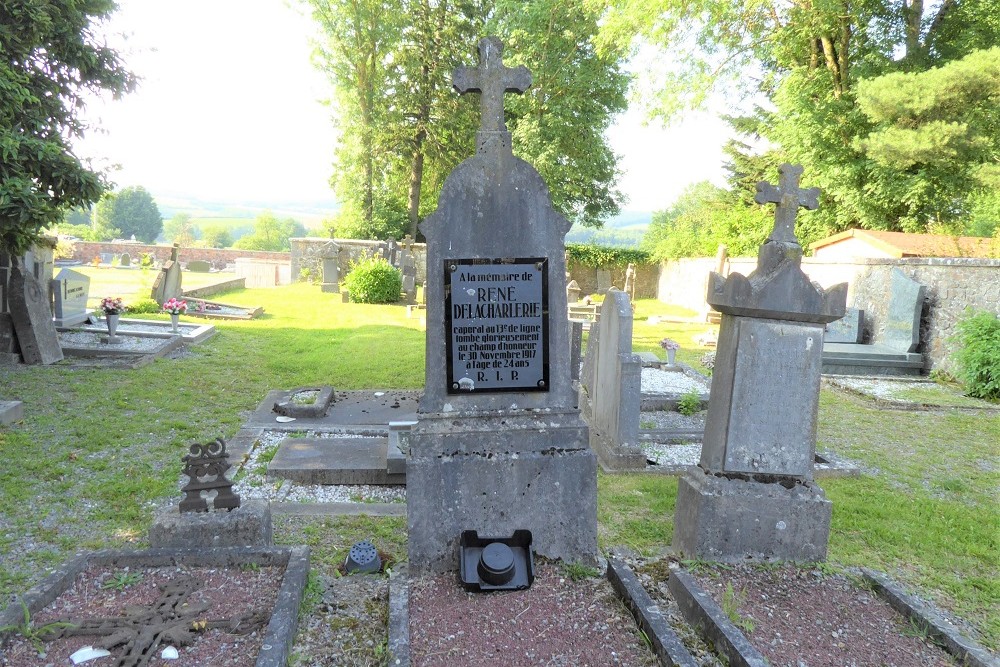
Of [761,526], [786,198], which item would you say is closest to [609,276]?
[786,198]

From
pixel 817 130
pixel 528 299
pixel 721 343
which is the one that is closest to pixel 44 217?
pixel 528 299

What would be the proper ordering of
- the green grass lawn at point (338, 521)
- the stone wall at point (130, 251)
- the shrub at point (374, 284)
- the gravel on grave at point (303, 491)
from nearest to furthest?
the green grass lawn at point (338, 521) → the gravel on grave at point (303, 491) → the shrub at point (374, 284) → the stone wall at point (130, 251)

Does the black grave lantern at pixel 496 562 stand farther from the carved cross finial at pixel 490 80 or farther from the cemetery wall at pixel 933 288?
the cemetery wall at pixel 933 288

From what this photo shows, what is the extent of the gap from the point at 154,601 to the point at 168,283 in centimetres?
1532

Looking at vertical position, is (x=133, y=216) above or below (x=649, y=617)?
above

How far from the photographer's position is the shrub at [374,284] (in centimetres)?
2039

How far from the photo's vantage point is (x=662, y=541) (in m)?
4.80

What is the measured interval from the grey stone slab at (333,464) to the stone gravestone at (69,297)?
819 centimetres

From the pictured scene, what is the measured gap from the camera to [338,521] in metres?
4.95

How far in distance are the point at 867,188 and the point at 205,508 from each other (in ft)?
69.6

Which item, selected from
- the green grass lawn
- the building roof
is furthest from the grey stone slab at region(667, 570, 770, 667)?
the building roof

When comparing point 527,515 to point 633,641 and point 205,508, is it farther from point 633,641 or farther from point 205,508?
point 205,508

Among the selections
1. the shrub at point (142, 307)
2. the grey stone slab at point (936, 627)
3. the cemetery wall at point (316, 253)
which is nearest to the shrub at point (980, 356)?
the grey stone slab at point (936, 627)

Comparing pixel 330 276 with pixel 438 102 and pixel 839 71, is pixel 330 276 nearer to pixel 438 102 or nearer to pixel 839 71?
pixel 438 102
